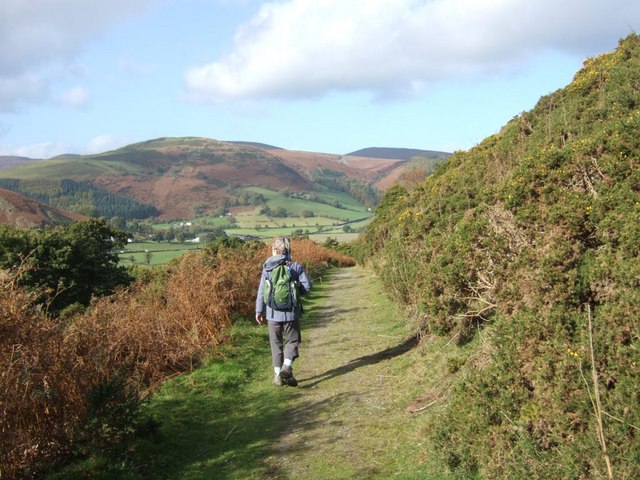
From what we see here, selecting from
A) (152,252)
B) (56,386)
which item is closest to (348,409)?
(56,386)

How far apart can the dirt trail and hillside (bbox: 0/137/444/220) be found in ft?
358

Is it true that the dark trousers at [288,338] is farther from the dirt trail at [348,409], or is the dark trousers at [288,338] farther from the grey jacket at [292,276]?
the dirt trail at [348,409]

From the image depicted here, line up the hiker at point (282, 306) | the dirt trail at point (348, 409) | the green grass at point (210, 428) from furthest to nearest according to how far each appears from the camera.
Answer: the hiker at point (282, 306) < the green grass at point (210, 428) < the dirt trail at point (348, 409)

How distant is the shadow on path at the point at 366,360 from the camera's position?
322 inches

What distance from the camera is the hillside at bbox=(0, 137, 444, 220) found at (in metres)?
129

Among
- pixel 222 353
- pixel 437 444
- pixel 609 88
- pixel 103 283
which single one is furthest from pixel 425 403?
pixel 103 283

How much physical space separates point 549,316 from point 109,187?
6110 inches

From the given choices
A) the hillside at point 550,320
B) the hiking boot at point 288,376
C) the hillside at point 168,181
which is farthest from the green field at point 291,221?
the hillside at point 550,320

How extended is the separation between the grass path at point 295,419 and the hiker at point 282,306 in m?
0.36

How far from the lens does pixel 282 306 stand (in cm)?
776

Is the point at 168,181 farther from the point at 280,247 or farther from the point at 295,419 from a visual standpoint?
the point at 295,419

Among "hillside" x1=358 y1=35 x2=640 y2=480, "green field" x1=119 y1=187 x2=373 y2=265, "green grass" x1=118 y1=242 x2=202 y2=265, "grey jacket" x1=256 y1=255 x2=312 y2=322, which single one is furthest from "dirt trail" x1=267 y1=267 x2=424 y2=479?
"green field" x1=119 y1=187 x2=373 y2=265

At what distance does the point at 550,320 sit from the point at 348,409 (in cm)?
299

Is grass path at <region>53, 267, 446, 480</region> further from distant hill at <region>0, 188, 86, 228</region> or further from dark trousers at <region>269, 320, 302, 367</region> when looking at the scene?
distant hill at <region>0, 188, 86, 228</region>
